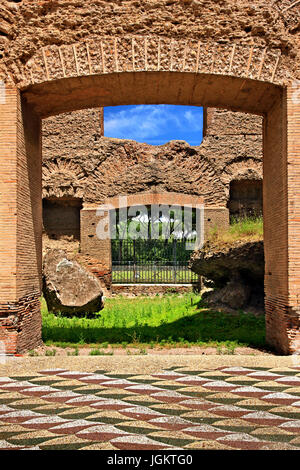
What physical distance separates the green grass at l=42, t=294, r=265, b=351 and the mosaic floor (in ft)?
6.02

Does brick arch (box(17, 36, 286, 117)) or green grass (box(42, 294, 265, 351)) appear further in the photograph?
green grass (box(42, 294, 265, 351))

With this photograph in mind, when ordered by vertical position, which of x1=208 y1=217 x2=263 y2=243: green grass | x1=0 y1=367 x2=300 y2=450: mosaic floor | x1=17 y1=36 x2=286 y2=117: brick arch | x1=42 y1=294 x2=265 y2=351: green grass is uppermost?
x1=17 y1=36 x2=286 y2=117: brick arch

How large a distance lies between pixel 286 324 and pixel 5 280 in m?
3.32

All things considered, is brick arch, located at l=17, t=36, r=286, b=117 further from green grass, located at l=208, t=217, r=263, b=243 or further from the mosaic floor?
green grass, located at l=208, t=217, r=263, b=243

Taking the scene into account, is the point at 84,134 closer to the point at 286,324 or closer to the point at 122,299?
the point at 122,299

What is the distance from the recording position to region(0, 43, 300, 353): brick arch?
16.8ft

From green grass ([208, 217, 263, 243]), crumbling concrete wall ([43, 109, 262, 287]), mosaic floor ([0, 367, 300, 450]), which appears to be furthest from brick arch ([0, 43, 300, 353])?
crumbling concrete wall ([43, 109, 262, 287])

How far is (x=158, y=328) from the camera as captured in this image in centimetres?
748

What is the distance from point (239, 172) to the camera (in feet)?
41.2

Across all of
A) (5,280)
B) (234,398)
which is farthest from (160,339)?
(234,398)

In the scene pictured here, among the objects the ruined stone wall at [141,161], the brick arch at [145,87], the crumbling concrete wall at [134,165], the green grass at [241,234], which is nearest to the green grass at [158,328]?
the brick arch at [145,87]

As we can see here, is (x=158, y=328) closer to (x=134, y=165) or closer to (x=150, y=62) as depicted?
(x=150, y=62)


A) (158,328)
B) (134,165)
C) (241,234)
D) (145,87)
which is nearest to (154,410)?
(145,87)

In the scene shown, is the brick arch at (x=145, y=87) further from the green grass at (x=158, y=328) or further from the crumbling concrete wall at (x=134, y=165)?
the crumbling concrete wall at (x=134, y=165)
